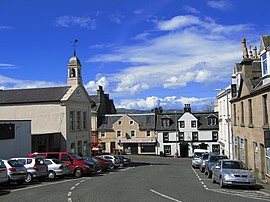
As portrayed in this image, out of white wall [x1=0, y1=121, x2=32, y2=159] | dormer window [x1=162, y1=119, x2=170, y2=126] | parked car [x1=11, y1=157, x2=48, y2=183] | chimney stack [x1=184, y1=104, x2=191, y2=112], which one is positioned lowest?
parked car [x1=11, y1=157, x2=48, y2=183]

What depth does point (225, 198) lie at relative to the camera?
1494cm

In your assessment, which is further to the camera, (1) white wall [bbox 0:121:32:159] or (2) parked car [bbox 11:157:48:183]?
(1) white wall [bbox 0:121:32:159]

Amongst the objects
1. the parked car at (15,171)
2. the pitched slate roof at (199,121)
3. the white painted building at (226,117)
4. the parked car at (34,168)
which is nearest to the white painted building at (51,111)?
the parked car at (34,168)

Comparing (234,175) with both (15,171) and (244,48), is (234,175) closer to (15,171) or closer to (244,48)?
(15,171)

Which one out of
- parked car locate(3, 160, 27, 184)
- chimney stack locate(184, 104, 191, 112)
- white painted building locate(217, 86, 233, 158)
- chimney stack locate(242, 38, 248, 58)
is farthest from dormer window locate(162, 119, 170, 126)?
parked car locate(3, 160, 27, 184)

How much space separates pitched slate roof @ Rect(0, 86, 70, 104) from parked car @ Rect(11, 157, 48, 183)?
65.4 ft

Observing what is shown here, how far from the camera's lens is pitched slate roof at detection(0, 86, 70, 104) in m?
42.2

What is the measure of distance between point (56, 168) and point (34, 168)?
267 centimetres

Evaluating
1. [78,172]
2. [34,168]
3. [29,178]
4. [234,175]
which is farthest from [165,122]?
→ [234,175]

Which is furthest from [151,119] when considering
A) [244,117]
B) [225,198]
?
[225,198]

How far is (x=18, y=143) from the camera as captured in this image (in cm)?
3012

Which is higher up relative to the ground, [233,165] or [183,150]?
[233,165]

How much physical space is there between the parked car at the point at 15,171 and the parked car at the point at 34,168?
3.89 feet

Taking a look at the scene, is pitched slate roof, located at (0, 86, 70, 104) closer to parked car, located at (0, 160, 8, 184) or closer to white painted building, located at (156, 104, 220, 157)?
parked car, located at (0, 160, 8, 184)
